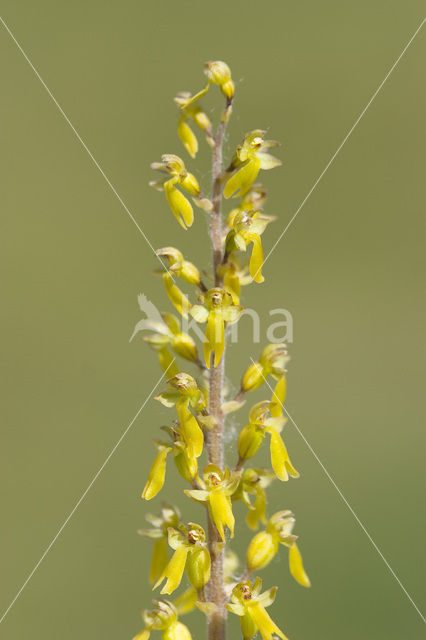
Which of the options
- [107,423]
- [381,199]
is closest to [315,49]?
[381,199]

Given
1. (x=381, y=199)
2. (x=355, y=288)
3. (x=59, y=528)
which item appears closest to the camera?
(x=59, y=528)

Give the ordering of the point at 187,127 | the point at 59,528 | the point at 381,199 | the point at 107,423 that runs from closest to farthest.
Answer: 1. the point at 187,127
2. the point at 59,528
3. the point at 107,423
4. the point at 381,199

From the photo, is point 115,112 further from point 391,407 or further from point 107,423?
point 391,407

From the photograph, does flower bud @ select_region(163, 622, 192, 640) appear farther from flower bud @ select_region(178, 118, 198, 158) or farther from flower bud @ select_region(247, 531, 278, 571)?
flower bud @ select_region(178, 118, 198, 158)

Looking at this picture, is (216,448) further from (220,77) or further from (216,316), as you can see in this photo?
(220,77)

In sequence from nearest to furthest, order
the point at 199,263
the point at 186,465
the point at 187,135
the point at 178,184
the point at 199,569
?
the point at 199,569
the point at 186,465
the point at 178,184
the point at 187,135
the point at 199,263

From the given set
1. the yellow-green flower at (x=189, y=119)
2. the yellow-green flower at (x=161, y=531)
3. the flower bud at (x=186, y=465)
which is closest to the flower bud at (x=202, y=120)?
the yellow-green flower at (x=189, y=119)

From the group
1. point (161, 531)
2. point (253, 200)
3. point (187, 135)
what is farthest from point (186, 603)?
point (187, 135)
